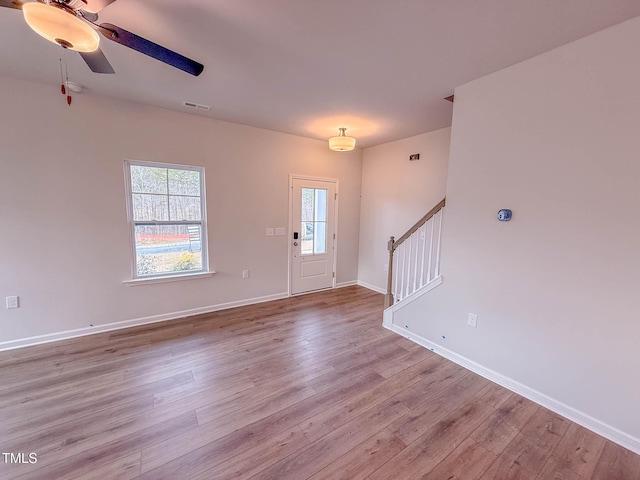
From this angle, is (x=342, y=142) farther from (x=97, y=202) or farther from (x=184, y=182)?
(x=97, y=202)

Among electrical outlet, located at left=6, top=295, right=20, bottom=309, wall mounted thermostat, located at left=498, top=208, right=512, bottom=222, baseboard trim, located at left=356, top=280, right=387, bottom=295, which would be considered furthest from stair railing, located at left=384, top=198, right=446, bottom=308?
→ electrical outlet, located at left=6, top=295, right=20, bottom=309

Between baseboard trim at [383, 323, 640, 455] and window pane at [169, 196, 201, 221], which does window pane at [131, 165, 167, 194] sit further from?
baseboard trim at [383, 323, 640, 455]

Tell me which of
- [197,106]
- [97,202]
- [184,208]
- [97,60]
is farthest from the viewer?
[184,208]

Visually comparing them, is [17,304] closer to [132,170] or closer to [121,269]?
[121,269]

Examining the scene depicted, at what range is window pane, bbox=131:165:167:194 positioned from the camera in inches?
126

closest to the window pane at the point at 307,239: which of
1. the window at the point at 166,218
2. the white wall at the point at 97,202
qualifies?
the white wall at the point at 97,202

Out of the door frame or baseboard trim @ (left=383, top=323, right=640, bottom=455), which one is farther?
the door frame

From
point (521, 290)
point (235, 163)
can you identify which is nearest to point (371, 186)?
point (235, 163)

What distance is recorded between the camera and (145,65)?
88.1 inches

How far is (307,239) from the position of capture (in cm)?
460

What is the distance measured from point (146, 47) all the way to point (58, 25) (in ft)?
1.35

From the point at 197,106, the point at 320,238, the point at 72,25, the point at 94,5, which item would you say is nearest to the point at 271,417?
the point at 72,25

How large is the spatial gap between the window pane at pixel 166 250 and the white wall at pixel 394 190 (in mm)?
2968

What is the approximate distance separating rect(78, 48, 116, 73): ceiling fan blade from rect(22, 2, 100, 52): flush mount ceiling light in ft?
1.05
